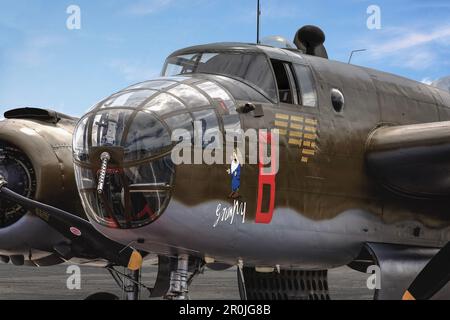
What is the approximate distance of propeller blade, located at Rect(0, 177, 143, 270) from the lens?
11.5m

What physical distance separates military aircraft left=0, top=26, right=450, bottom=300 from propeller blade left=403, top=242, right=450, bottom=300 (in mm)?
106

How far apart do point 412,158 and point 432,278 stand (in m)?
1.85

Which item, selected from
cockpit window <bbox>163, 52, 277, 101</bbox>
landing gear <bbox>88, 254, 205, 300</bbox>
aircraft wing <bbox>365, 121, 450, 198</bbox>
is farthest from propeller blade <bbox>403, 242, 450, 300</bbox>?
cockpit window <bbox>163, 52, 277, 101</bbox>

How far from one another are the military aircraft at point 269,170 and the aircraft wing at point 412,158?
2 centimetres

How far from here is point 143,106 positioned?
9375mm

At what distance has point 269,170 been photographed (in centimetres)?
1019

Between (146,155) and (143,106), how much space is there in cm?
Result: 67

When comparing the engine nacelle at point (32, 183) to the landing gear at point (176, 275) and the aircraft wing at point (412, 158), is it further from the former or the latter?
the aircraft wing at point (412, 158)

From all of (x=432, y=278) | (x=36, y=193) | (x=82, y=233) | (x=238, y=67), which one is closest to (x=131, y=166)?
(x=238, y=67)

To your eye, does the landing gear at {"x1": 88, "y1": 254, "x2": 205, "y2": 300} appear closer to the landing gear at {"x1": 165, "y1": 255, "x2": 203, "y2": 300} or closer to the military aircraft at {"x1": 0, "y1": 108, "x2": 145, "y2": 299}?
the landing gear at {"x1": 165, "y1": 255, "x2": 203, "y2": 300}

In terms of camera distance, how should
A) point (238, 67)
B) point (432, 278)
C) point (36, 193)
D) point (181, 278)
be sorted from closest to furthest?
point (181, 278)
point (432, 278)
point (238, 67)
point (36, 193)

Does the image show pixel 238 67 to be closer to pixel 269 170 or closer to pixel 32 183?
pixel 269 170

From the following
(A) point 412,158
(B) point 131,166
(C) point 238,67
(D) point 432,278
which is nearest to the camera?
(B) point 131,166

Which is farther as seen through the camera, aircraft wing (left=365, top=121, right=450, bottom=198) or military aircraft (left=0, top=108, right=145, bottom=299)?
military aircraft (left=0, top=108, right=145, bottom=299)
